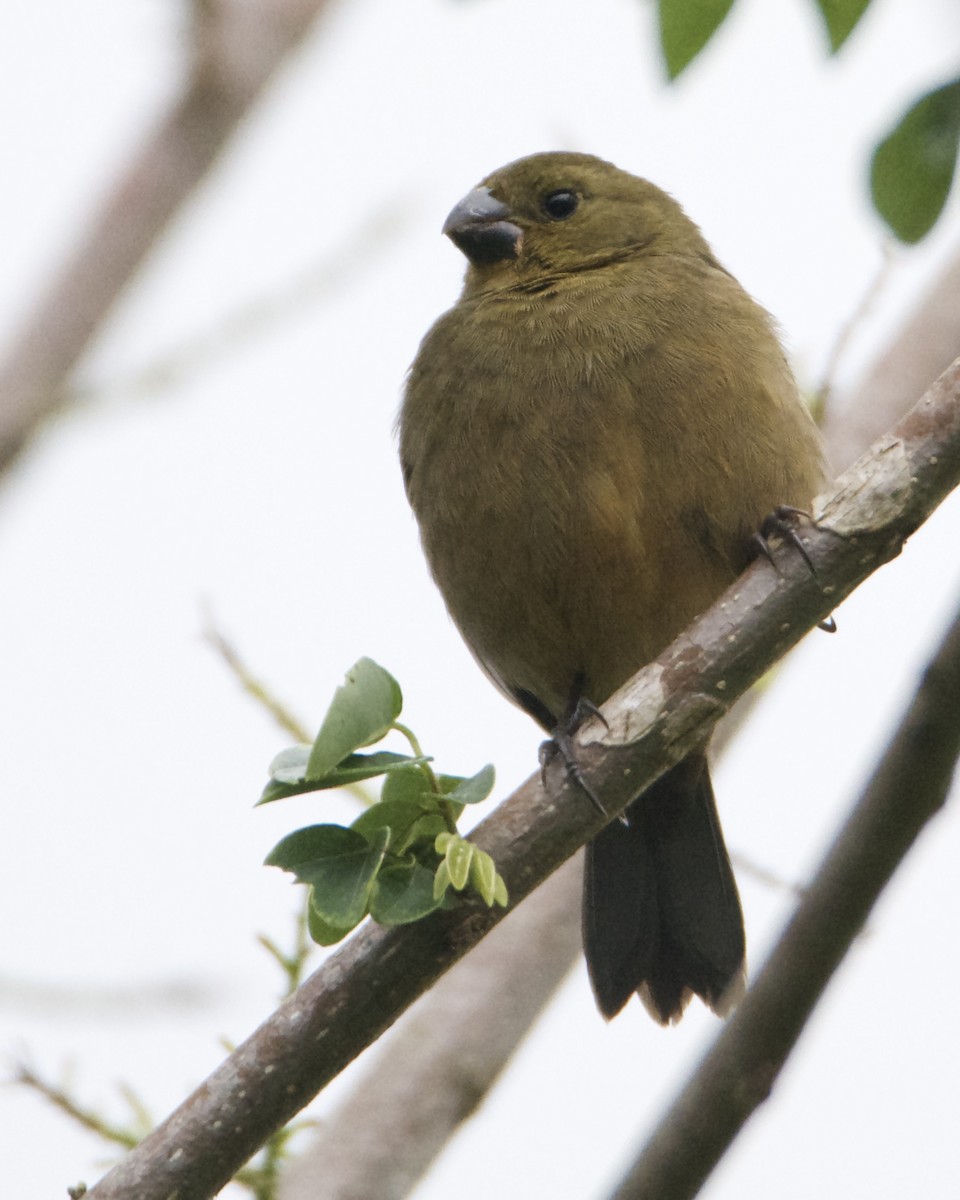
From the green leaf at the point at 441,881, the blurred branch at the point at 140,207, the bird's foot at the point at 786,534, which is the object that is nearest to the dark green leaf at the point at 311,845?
the green leaf at the point at 441,881

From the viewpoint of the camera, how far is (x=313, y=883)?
1.99 meters

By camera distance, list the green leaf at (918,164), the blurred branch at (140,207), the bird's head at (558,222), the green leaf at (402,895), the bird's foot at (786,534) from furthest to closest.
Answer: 1. the bird's head at (558,222)
2. the blurred branch at (140,207)
3. the bird's foot at (786,534)
4. the green leaf at (402,895)
5. the green leaf at (918,164)

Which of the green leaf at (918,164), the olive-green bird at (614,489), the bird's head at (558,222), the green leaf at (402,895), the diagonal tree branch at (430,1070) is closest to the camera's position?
the green leaf at (918,164)

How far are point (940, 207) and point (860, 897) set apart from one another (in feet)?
2.69

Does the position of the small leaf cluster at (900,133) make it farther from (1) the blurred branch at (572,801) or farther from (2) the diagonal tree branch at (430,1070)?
(2) the diagonal tree branch at (430,1070)

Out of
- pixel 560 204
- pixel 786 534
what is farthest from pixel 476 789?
pixel 560 204

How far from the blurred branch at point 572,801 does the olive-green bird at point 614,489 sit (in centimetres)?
85

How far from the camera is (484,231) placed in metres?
4.13

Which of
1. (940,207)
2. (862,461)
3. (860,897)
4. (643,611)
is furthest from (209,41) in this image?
(860,897)

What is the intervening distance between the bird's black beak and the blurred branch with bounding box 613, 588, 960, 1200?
220cm

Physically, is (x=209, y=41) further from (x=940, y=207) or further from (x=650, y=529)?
(x=940, y=207)

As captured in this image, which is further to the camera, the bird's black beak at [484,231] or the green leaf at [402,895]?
the bird's black beak at [484,231]

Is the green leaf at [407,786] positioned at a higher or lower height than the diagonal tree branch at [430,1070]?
higher

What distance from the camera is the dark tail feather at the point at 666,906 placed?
3.62 m
